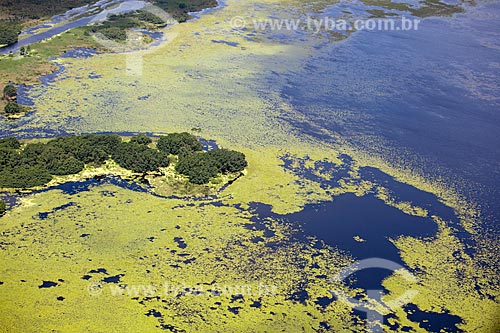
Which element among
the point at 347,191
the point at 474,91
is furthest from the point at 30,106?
the point at 474,91

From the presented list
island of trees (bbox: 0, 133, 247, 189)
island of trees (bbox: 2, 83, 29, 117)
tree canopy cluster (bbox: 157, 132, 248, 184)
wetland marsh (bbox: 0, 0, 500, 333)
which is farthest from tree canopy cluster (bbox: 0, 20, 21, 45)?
tree canopy cluster (bbox: 157, 132, 248, 184)

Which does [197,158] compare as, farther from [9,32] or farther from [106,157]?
[9,32]

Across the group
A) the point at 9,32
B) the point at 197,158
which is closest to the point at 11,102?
the point at 197,158

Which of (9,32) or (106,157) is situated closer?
(106,157)

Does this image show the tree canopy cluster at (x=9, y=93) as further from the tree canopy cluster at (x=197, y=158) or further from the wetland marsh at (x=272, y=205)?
the tree canopy cluster at (x=197, y=158)

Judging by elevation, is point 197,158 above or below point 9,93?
below

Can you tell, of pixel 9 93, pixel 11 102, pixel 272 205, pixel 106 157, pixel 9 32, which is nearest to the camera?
pixel 272 205

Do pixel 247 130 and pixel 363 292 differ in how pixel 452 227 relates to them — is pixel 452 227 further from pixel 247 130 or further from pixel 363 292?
pixel 247 130

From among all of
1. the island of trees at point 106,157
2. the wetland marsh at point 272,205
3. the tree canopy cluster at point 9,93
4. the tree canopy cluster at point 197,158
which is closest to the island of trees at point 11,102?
the tree canopy cluster at point 9,93
